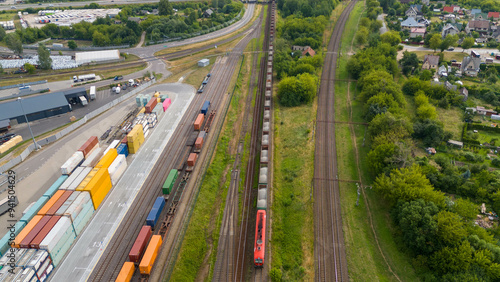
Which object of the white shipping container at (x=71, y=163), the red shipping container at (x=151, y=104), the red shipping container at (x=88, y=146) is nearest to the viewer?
the white shipping container at (x=71, y=163)

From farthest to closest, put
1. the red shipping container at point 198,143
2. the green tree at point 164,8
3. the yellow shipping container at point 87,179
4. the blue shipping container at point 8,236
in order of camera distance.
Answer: the green tree at point 164,8 < the red shipping container at point 198,143 < the yellow shipping container at point 87,179 < the blue shipping container at point 8,236

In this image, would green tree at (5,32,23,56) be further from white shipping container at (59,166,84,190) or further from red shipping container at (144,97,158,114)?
white shipping container at (59,166,84,190)

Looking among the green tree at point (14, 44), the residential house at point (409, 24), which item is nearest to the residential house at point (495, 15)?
the residential house at point (409, 24)

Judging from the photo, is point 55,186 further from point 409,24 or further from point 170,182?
point 409,24

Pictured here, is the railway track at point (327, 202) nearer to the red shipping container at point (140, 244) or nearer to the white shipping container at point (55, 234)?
the red shipping container at point (140, 244)

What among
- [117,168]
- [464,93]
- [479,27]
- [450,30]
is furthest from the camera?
[479,27]

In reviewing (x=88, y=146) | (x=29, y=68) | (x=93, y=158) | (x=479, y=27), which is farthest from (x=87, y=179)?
(x=479, y=27)

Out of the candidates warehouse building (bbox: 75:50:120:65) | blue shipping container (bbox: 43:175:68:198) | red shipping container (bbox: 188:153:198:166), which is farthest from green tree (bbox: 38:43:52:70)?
red shipping container (bbox: 188:153:198:166)
